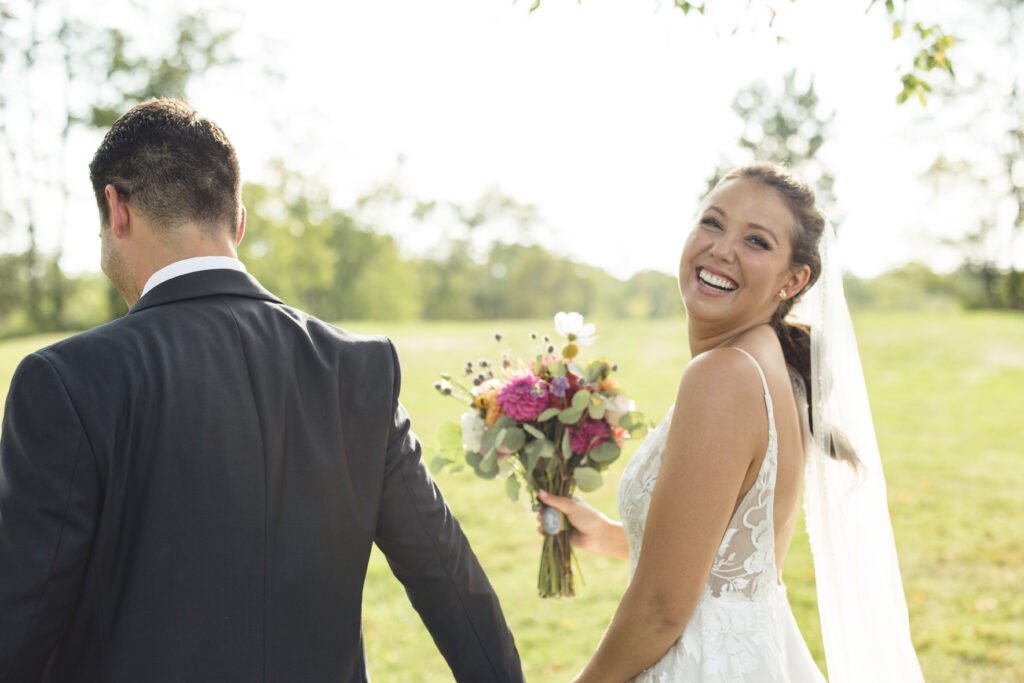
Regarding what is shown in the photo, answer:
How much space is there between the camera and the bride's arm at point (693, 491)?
8.24 ft

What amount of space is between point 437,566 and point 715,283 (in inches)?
51.4

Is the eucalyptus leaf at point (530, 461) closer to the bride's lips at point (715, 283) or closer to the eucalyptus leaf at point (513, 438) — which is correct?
the eucalyptus leaf at point (513, 438)

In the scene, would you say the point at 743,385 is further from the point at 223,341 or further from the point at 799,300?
the point at 223,341

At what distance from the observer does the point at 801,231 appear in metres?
2.93

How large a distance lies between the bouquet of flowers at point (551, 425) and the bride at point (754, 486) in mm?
112

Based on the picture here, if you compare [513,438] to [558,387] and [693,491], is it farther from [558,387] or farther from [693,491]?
[693,491]

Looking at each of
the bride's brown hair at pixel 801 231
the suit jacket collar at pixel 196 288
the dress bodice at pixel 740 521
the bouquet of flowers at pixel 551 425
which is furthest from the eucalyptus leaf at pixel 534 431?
the suit jacket collar at pixel 196 288

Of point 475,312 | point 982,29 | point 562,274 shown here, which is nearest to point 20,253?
point 475,312

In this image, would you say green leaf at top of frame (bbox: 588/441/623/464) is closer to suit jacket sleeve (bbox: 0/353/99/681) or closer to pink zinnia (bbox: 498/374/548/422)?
pink zinnia (bbox: 498/374/548/422)

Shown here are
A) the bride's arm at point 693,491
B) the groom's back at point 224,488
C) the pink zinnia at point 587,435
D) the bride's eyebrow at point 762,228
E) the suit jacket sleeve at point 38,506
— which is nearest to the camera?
the suit jacket sleeve at point 38,506

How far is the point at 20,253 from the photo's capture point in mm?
36219

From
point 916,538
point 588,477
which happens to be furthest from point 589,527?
point 916,538

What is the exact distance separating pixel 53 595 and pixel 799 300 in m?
2.57

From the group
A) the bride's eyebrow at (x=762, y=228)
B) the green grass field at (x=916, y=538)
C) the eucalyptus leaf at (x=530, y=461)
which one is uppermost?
the bride's eyebrow at (x=762, y=228)
